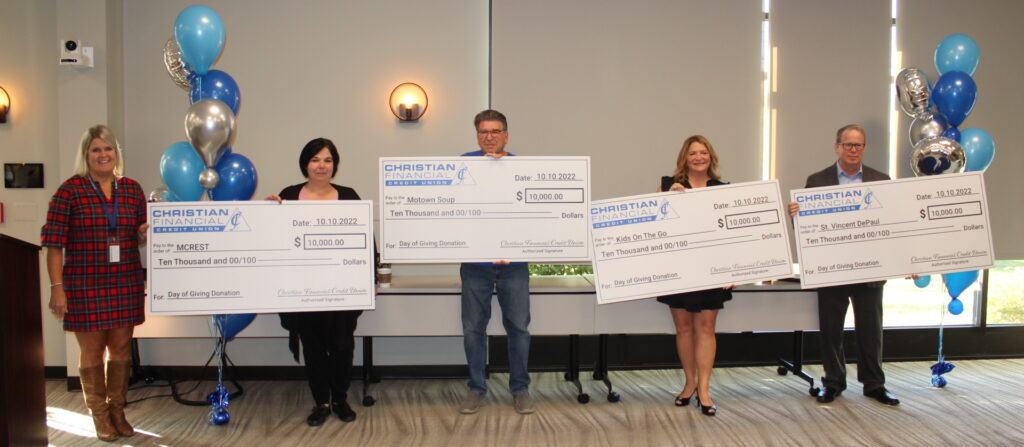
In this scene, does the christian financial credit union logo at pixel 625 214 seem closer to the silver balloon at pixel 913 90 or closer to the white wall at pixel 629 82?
the white wall at pixel 629 82

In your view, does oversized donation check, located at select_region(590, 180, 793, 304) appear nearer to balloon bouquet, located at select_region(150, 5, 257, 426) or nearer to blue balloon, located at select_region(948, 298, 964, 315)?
blue balloon, located at select_region(948, 298, 964, 315)

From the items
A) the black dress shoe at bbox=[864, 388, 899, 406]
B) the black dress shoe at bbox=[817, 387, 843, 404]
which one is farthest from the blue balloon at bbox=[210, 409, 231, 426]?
the black dress shoe at bbox=[864, 388, 899, 406]

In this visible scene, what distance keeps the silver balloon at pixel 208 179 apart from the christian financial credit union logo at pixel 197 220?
160 mm

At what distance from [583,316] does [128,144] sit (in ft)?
10.9

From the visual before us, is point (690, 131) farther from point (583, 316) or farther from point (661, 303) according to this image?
point (583, 316)

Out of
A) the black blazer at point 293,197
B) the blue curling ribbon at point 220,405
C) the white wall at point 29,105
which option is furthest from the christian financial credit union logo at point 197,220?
the white wall at point 29,105

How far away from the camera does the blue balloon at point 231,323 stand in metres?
3.42

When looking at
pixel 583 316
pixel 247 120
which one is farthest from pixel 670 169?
pixel 247 120

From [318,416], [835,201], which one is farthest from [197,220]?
[835,201]

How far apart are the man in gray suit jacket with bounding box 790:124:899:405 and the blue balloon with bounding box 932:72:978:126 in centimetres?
89

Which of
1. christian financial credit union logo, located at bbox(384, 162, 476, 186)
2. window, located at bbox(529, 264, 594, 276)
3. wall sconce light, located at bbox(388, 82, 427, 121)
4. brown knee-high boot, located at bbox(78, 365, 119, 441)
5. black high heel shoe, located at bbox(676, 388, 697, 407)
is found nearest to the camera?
brown knee-high boot, located at bbox(78, 365, 119, 441)

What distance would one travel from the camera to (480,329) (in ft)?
11.4

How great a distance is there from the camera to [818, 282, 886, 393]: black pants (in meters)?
3.70

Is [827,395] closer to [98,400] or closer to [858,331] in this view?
[858,331]
